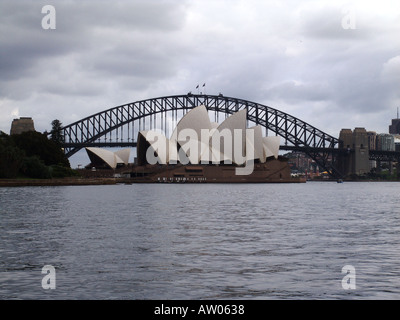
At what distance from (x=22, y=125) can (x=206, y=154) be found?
60240 millimetres

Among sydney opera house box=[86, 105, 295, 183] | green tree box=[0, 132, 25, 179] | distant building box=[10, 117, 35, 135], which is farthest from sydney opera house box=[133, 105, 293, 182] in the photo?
green tree box=[0, 132, 25, 179]

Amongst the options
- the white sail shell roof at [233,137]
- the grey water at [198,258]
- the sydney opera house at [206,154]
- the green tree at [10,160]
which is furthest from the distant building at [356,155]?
the grey water at [198,258]

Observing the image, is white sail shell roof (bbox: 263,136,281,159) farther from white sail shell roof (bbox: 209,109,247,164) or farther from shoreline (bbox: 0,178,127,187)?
shoreline (bbox: 0,178,127,187)

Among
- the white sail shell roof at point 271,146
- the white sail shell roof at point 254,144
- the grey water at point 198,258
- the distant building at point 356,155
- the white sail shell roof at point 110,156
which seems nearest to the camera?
the grey water at point 198,258

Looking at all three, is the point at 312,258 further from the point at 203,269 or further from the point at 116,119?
the point at 116,119

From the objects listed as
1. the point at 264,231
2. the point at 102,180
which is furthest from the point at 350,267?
the point at 102,180

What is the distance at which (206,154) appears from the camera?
138750mm

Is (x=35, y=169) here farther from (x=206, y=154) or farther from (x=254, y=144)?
(x=254, y=144)

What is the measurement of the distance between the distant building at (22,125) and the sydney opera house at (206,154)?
129 feet

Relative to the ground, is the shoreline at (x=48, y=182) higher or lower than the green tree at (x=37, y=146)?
lower

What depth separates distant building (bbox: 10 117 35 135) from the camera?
168 metres

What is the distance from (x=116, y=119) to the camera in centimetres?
16712

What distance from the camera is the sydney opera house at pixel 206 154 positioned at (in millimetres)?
133875

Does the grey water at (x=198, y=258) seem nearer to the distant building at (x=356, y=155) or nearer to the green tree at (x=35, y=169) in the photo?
the green tree at (x=35, y=169)
